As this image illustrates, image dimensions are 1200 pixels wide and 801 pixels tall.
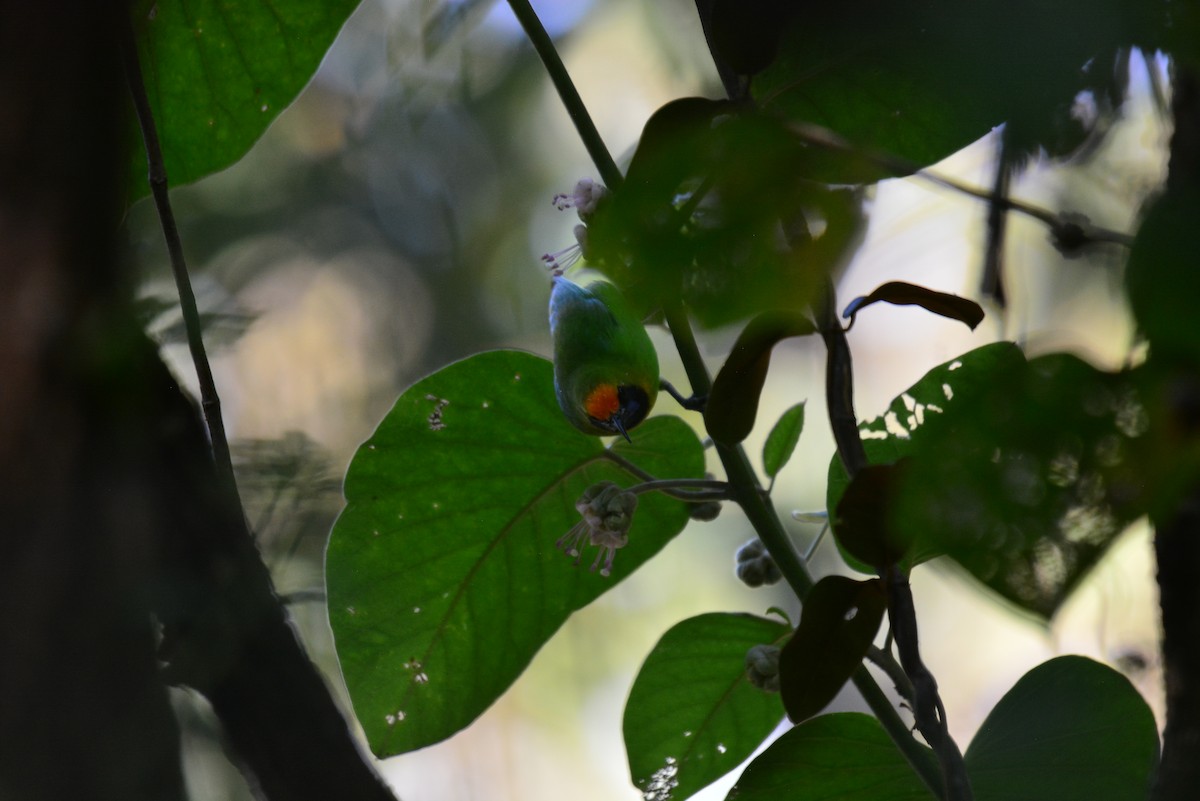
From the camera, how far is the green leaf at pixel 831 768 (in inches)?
24.5

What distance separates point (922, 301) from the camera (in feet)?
1.65

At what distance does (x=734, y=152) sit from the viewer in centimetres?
33

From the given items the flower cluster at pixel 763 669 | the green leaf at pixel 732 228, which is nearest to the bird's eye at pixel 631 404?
the flower cluster at pixel 763 669

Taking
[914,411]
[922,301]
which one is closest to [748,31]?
[922,301]

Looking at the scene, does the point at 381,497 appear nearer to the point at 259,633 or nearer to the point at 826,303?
the point at 259,633

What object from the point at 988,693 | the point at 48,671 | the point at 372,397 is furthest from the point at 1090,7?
the point at 372,397

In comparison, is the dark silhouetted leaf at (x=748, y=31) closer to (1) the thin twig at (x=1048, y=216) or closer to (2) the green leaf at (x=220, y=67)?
(1) the thin twig at (x=1048, y=216)

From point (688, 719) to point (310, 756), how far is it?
0.28 metres

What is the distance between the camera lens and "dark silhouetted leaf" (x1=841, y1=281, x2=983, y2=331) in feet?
1.63

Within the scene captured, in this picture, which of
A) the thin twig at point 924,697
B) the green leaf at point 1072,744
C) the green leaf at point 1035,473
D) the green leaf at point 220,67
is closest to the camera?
the green leaf at point 1035,473

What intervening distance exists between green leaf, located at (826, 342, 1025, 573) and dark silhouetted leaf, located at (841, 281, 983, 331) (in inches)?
2.9

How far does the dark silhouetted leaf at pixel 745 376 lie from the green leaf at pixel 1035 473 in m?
0.16

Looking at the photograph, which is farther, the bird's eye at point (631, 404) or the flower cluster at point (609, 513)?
the bird's eye at point (631, 404)

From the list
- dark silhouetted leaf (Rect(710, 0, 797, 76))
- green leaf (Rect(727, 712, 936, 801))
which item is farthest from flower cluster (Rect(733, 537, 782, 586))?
dark silhouetted leaf (Rect(710, 0, 797, 76))
